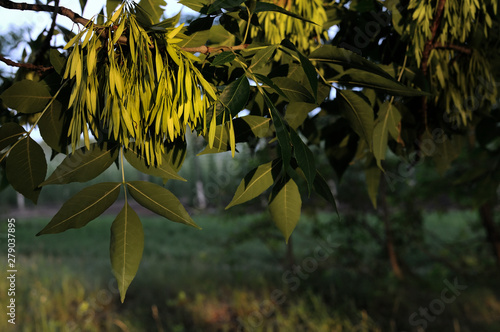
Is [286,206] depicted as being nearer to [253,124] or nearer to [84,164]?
[253,124]

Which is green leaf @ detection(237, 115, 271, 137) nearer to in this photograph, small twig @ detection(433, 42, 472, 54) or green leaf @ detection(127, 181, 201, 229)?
green leaf @ detection(127, 181, 201, 229)

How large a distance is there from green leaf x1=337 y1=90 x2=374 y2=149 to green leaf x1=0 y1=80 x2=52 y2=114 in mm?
391

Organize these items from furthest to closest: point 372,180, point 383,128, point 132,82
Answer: point 372,180
point 383,128
point 132,82

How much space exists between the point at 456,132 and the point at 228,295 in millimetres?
3471

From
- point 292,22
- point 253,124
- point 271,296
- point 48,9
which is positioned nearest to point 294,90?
point 253,124

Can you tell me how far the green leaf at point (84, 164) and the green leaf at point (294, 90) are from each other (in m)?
0.22

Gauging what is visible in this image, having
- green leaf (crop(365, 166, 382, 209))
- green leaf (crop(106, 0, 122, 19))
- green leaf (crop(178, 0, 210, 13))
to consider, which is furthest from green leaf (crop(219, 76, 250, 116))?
green leaf (crop(365, 166, 382, 209))

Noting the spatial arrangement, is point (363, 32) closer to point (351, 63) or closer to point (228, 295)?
point (351, 63)

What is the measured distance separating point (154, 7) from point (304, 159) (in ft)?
1.42

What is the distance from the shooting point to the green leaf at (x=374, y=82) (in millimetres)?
564

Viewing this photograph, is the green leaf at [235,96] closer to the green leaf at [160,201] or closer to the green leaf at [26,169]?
the green leaf at [160,201]

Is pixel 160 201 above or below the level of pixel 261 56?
below

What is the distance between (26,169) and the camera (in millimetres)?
537

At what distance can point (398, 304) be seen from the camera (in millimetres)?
3631
